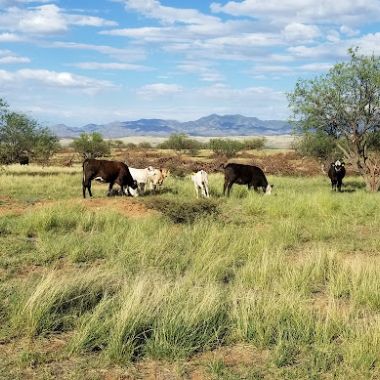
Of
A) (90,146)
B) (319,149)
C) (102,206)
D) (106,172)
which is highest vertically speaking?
(90,146)

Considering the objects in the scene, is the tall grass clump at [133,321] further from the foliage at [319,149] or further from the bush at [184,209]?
the foliage at [319,149]

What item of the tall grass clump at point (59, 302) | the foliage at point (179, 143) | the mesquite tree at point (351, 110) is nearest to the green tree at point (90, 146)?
the foliage at point (179, 143)

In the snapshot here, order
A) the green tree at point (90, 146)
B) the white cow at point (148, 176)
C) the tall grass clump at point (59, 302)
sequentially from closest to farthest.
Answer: the tall grass clump at point (59, 302)
the white cow at point (148, 176)
the green tree at point (90, 146)

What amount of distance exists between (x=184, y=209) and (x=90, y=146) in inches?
1804

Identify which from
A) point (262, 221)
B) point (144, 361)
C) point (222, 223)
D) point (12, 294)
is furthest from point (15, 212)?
point (144, 361)

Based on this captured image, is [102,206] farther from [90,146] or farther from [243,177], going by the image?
[90,146]

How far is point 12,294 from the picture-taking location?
239 inches

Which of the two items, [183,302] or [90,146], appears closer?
[183,302]

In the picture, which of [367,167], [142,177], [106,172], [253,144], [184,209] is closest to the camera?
[184,209]

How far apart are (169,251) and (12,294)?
3665 mm

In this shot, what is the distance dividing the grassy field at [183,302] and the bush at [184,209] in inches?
47.7

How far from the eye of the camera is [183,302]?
5.80m

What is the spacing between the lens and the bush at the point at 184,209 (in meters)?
13.1

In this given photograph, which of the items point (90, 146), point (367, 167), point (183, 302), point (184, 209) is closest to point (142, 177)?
point (184, 209)
